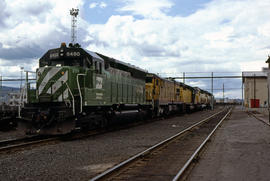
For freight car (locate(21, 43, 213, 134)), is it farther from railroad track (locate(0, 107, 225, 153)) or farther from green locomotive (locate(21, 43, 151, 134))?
railroad track (locate(0, 107, 225, 153))

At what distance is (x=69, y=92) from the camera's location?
37.6 ft

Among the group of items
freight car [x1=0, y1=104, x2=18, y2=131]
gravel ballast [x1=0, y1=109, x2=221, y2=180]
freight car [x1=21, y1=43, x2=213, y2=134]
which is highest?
freight car [x1=21, y1=43, x2=213, y2=134]

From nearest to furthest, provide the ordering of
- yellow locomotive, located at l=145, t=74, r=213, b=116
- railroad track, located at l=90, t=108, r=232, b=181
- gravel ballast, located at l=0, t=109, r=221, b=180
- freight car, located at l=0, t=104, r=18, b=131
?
railroad track, located at l=90, t=108, r=232, b=181, gravel ballast, located at l=0, t=109, r=221, b=180, freight car, located at l=0, t=104, r=18, b=131, yellow locomotive, located at l=145, t=74, r=213, b=116

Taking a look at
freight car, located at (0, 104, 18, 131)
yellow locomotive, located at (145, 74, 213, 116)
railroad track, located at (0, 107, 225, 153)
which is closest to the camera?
railroad track, located at (0, 107, 225, 153)

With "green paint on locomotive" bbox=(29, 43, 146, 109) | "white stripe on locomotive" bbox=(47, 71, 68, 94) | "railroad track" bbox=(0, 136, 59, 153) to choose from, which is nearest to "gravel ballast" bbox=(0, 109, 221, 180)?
"railroad track" bbox=(0, 136, 59, 153)

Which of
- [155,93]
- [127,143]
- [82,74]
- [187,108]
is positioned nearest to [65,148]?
[127,143]

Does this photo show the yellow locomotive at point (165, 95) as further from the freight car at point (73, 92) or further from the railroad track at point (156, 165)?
the railroad track at point (156, 165)

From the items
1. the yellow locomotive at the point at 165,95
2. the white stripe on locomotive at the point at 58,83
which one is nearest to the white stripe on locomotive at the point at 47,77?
the white stripe on locomotive at the point at 58,83

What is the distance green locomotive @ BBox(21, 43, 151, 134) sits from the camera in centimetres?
1076

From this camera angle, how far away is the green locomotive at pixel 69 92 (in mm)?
10758

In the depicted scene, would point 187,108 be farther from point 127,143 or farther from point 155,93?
point 127,143

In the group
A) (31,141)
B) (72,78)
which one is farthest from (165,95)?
(31,141)

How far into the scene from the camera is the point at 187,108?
3781 centimetres

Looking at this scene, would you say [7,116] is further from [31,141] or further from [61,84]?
[61,84]
